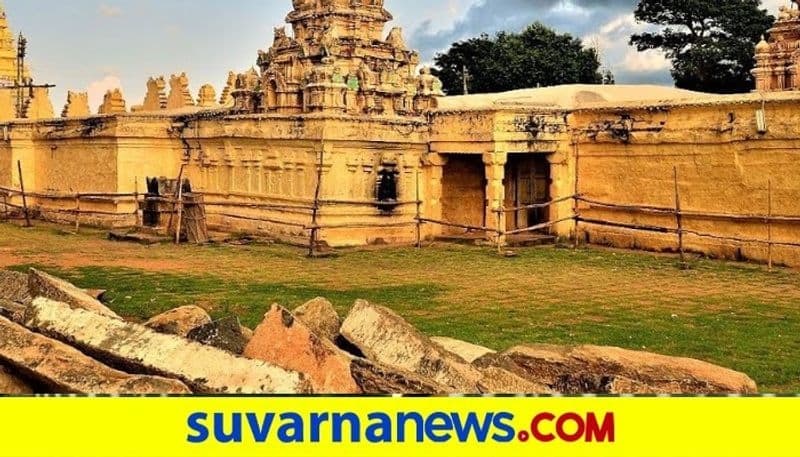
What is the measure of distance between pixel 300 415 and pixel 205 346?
2024 mm

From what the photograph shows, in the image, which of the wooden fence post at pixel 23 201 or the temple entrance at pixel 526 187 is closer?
the temple entrance at pixel 526 187

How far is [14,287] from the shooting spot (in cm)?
1052

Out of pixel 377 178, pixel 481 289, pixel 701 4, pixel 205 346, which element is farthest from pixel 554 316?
pixel 701 4

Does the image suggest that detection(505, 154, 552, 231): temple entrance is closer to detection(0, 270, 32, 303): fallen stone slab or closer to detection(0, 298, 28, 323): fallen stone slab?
detection(0, 270, 32, 303): fallen stone slab

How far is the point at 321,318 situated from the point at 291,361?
1758 millimetres

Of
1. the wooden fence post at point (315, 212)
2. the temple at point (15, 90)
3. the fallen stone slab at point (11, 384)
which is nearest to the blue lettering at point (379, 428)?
the fallen stone slab at point (11, 384)

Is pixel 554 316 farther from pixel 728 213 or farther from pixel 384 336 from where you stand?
pixel 728 213

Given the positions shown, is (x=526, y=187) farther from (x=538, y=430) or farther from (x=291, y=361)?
(x=538, y=430)

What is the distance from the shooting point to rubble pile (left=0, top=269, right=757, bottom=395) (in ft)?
21.6

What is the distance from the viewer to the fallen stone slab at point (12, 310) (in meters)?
7.96

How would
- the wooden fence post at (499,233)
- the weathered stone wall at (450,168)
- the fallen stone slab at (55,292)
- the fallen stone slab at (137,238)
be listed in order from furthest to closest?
the fallen stone slab at (137,238) → the wooden fence post at (499,233) → the weathered stone wall at (450,168) → the fallen stone slab at (55,292)

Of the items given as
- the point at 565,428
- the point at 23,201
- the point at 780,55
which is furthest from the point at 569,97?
the point at 565,428

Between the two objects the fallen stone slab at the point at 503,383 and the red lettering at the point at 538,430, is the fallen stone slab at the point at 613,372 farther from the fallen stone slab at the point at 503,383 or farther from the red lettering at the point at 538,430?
the red lettering at the point at 538,430

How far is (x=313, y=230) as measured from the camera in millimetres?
19266
